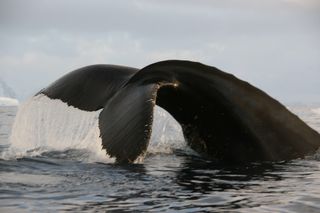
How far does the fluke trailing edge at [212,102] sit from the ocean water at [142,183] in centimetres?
21

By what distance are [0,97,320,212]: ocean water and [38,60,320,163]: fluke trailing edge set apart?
0.21 m

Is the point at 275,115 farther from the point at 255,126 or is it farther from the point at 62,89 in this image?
the point at 62,89

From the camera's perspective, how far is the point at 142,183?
533cm

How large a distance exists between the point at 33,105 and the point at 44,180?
54.6 inches

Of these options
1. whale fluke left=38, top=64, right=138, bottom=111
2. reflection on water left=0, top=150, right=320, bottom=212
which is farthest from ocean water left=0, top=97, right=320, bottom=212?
whale fluke left=38, top=64, right=138, bottom=111

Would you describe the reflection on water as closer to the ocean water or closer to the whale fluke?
the ocean water

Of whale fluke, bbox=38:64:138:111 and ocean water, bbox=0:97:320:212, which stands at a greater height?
whale fluke, bbox=38:64:138:111

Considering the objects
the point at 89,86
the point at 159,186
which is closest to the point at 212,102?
the point at 89,86

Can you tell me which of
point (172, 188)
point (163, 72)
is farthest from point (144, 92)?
point (172, 188)

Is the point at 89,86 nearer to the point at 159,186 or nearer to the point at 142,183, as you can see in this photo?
the point at 142,183

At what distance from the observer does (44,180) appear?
5520 mm

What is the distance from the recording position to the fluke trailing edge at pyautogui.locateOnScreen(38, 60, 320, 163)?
6383 mm

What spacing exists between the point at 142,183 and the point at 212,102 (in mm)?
1666

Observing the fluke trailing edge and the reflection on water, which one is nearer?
the reflection on water
